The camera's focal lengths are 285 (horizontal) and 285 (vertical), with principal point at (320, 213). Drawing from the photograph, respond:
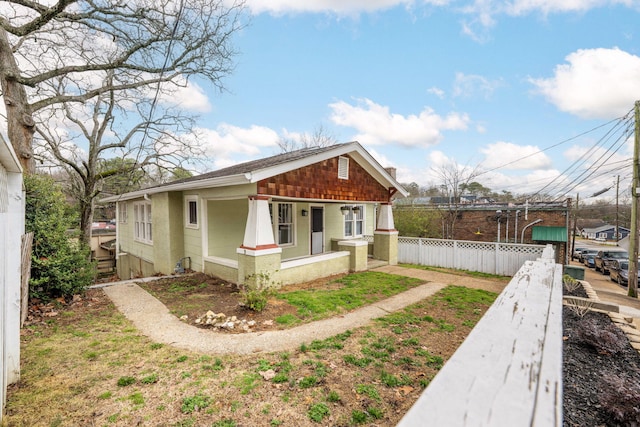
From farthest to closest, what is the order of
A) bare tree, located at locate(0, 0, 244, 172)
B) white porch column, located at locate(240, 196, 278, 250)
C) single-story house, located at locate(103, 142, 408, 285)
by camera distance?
bare tree, located at locate(0, 0, 244, 172) < single-story house, located at locate(103, 142, 408, 285) < white porch column, located at locate(240, 196, 278, 250)

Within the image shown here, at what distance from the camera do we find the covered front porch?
24.0ft

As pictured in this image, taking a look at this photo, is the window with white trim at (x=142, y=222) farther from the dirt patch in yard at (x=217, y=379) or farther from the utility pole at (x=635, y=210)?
the utility pole at (x=635, y=210)

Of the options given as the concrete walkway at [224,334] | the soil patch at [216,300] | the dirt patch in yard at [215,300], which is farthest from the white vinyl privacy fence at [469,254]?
the dirt patch in yard at [215,300]

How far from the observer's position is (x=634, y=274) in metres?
13.0

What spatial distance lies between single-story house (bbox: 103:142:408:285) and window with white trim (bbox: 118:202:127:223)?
0.56 feet

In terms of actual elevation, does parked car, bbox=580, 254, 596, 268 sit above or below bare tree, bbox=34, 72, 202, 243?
below

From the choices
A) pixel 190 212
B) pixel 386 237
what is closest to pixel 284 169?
pixel 190 212

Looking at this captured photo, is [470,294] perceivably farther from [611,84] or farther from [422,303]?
[611,84]

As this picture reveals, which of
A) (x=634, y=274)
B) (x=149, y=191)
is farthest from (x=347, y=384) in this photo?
(x=634, y=274)

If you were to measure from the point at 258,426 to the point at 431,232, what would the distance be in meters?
18.5

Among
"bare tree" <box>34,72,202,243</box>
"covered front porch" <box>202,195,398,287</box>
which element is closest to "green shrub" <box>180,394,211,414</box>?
"covered front porch" <box>202,195,398,287</box>

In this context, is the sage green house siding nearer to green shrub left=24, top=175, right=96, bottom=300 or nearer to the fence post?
green shrub left=24, top=175, right=96, bottom=300

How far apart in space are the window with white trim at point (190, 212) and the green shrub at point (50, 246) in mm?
3373

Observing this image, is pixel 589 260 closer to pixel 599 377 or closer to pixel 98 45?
pixel 599 377
